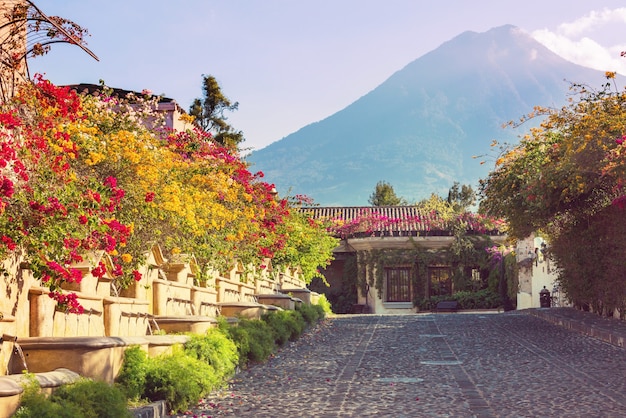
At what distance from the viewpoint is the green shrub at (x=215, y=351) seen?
10656 millimetres

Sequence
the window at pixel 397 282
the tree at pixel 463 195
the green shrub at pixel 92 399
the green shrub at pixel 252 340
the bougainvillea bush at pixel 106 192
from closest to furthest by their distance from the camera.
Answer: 1. the green shrub at pixel 92 399
2. the bougainvillea bush at pixel 106 192
3. the green shrub at pixel 252 340
4. the window at pixel 397 282
5. the tree at pixel 463 195

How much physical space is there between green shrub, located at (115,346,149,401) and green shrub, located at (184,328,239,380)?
1664 mm

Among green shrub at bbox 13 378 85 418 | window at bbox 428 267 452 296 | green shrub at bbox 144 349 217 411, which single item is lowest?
green shrub at bbox 144 349 217 411

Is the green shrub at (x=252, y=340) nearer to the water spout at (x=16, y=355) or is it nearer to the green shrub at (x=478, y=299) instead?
the water spout at (x=16, y=355)

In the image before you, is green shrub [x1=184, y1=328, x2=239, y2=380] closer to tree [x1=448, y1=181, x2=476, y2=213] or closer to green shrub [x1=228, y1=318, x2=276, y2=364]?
green shrub [x1=228, y1=318, x2=276, y2=364]

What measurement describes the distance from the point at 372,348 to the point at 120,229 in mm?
8430

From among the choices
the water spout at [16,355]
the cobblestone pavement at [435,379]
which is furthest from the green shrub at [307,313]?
the water spout at [16,355]

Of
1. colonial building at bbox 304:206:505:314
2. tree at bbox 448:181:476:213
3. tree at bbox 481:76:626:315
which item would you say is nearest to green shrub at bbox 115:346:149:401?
tree at bbox 481:76:626:315

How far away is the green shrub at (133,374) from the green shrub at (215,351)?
1.66m

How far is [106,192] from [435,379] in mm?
4777

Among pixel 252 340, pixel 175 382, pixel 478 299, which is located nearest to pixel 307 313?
pixel 252 340

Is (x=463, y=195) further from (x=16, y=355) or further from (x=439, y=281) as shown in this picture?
(x=16, y=355)

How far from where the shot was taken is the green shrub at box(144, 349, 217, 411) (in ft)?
28.4

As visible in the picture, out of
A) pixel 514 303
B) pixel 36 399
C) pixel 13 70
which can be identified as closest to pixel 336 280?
pixel 514 303
